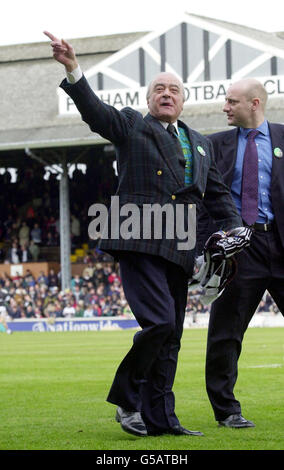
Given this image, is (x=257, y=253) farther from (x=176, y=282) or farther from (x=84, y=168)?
(x=84, y=168)

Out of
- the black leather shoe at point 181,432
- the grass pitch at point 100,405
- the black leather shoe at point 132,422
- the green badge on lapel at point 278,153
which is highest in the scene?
the green badge on lapel at point 278,153

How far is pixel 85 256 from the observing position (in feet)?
125

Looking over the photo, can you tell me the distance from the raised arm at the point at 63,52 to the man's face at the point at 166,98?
2.37 ft

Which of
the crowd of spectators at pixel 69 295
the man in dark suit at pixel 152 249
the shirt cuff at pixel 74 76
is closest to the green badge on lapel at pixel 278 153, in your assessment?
the man in dark suit at pixel 152 249

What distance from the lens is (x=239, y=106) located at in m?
6.99

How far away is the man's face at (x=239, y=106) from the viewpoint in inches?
275

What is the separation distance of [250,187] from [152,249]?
3.49 feet

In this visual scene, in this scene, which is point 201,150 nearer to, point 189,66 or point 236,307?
point 236,307

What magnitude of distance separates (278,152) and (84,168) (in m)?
33.0

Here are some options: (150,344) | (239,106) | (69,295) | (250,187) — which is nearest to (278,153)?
(250,187)

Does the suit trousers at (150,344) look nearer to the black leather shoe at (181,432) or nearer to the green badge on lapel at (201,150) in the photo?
the black leather shoe at (181,432)

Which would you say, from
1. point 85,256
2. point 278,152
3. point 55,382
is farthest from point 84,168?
point 278,152

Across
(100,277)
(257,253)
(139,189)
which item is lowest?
(100,277)
